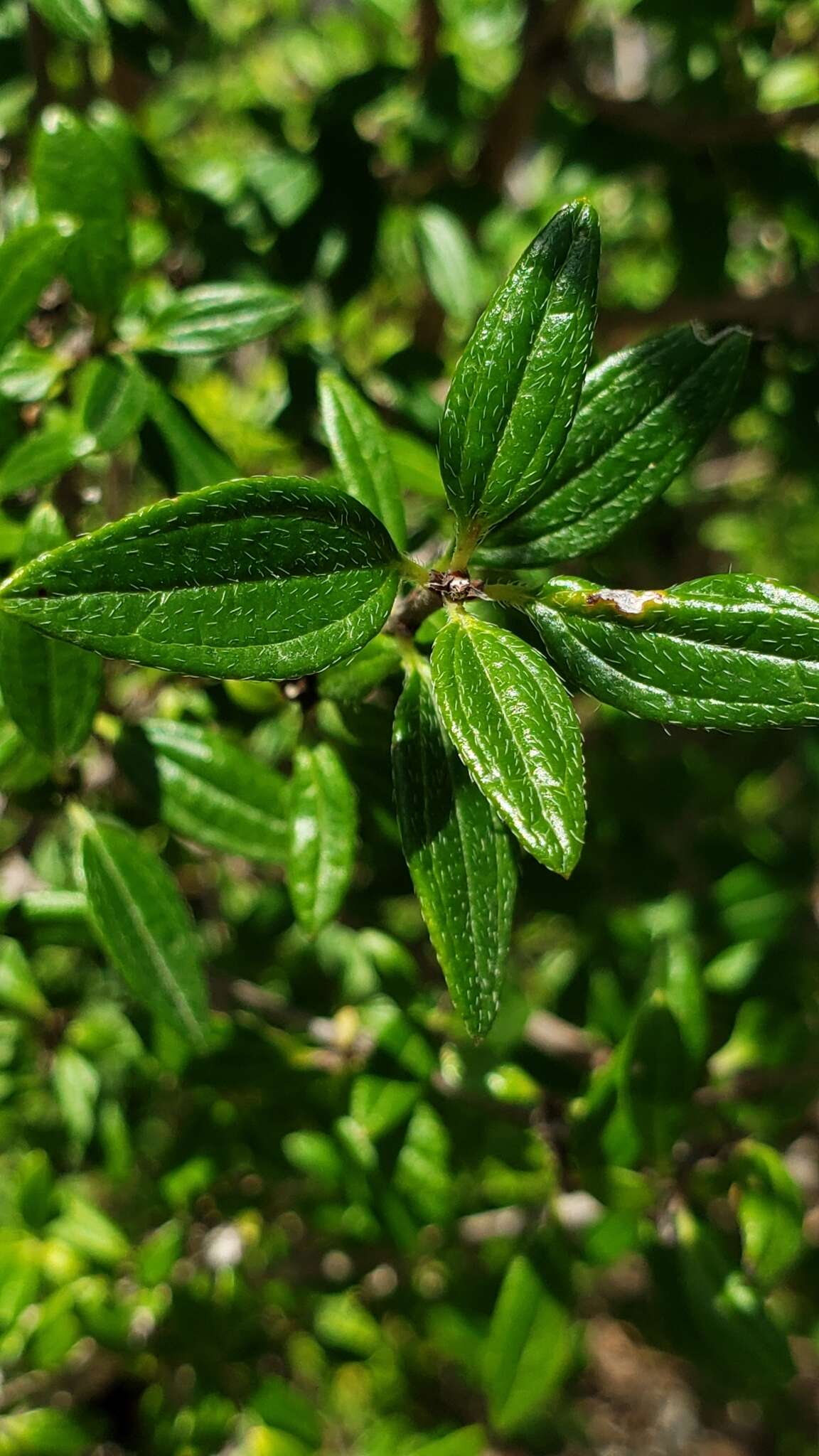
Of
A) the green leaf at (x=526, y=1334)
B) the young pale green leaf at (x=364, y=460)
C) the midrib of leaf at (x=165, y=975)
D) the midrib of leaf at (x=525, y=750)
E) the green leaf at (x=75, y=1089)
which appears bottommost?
the green leaf at (x=526, y=1334)

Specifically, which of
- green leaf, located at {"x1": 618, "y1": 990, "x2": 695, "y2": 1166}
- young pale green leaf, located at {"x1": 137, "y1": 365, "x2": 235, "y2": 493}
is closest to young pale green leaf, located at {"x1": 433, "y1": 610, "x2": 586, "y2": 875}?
young pale green leaf, located at {"x1": 137, "y1": 365, "x2": 235, "y2": 493}

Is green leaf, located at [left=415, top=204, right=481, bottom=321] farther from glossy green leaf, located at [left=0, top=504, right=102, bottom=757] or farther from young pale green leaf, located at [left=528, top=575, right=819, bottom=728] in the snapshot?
young pale green leaf, located at [left=528, top=575, right=819, bottom=728]

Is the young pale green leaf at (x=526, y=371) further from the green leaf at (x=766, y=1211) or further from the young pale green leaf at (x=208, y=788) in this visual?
the green leaf at (x=766, y=1211)

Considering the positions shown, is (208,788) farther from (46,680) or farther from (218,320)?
(218,320)

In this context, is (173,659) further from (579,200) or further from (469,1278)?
(469,1278)

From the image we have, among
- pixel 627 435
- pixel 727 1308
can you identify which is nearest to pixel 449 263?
pixel 627 435

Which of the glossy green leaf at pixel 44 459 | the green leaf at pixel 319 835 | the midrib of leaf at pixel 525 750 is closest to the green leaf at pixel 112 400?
the glossy green leaf at pixel 44 459
